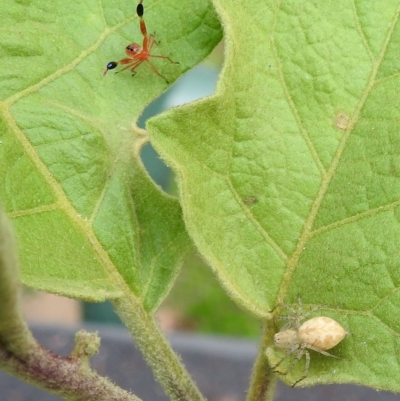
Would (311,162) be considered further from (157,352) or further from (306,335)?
(157,352)

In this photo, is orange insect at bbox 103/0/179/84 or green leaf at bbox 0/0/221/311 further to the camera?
orange insect at bbox 103/0/179/84

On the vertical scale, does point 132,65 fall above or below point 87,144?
above

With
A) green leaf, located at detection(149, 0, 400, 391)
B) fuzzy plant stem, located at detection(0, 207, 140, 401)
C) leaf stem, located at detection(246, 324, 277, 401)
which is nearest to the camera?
fuzzy plant stem, located at detection(0, 207, 140, 401)

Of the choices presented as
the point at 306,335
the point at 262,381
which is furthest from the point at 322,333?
the point at 262,381

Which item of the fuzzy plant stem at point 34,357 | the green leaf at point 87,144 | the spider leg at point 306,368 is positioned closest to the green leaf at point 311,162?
the spider leg at point 306,368

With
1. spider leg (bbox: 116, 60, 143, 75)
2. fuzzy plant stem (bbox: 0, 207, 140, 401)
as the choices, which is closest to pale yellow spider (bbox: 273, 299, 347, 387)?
fuzzy plant stem (bbox: 0, 207, 140, 401)

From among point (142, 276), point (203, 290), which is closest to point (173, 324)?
point (203, 290)

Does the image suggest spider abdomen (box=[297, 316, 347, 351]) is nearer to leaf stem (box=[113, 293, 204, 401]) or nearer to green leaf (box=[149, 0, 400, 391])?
green leaf (box=[149, 0, 400, 391])

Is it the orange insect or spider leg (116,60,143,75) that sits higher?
the orange insect
